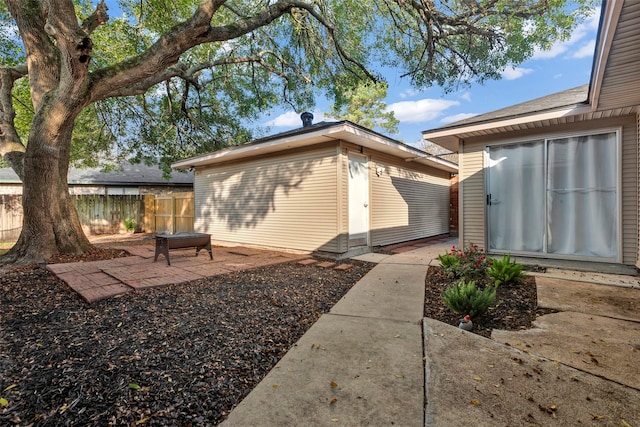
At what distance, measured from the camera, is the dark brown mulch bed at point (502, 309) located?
2863mm

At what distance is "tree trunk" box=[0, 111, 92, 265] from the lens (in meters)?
5.53

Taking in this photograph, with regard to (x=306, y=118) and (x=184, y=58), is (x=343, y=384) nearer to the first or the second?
(x=306, y=118)

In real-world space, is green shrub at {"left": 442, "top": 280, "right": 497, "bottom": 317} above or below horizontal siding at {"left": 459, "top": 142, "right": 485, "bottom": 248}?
below

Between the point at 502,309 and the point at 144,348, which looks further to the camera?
the point at 502,309

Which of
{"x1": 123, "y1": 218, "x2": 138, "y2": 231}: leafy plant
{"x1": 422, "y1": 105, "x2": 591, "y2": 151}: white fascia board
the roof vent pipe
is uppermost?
the roof vent pipe

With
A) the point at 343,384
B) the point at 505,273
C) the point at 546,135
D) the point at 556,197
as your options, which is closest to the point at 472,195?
the point at 556,197

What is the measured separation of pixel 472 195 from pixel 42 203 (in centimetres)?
843

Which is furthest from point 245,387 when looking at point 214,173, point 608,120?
point 214,173

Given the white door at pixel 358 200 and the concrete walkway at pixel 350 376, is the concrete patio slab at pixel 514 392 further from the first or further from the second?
the white door at pixel 358 200

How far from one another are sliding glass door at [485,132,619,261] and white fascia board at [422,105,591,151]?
57 cm

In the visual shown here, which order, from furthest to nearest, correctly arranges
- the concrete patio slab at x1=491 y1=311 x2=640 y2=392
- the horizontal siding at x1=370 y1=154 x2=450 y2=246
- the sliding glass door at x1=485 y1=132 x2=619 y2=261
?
the horizontal siding at x1=370 y1=154 x2=450 y2=246
the sliding glass door at x1=485 y1=132 x2=619 y2=261
the concrete patio slab at x1=491 y1=311 x2=640 y2=392

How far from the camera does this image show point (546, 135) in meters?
5.22

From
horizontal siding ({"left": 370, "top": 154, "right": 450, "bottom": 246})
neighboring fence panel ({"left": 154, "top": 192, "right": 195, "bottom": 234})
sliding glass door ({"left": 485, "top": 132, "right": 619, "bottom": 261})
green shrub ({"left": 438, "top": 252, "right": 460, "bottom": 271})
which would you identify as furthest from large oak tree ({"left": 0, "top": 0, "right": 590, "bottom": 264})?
green shrub ({"left": 438, "top": 252, "right": 460, "bottom": 271})

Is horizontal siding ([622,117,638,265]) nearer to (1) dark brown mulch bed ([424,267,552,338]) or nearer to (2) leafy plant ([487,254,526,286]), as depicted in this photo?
(1) dark brown mulch bed ([424,267,552,338])
